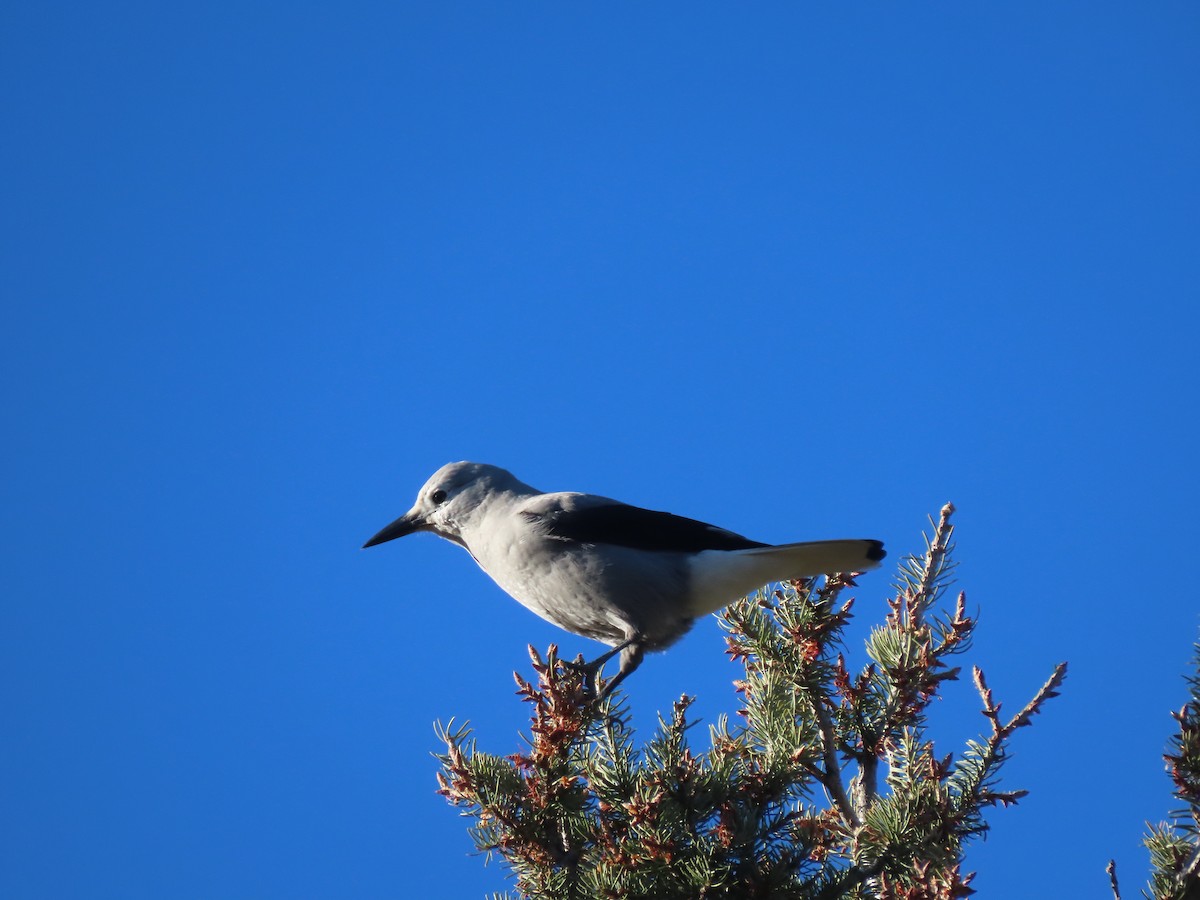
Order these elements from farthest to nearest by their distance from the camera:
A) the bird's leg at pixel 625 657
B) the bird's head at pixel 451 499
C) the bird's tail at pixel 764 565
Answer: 1. the bird's head at pixel 451 499
2. the bird's leg at pixel 625 657
3. the bird's tail at pixel 764 565

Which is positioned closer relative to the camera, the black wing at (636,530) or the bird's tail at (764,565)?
the bird's tail at (764,565)

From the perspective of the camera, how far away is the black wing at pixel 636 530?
432 cm

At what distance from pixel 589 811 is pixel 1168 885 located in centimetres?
128

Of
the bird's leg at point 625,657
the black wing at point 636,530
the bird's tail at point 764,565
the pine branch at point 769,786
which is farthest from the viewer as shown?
the black wing at point 636,530

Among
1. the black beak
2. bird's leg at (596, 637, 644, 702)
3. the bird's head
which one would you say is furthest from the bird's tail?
the black beak

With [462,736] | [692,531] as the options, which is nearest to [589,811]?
[462,736]

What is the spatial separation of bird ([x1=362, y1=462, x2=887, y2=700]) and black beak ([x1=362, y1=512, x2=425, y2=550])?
56 centimetres

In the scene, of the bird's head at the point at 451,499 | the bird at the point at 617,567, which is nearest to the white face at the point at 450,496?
the bird's head at the point at 451,499

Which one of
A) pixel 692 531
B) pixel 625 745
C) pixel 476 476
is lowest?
pixel 625 745

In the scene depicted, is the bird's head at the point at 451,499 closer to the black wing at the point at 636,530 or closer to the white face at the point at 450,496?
the white face at the point at 450,496

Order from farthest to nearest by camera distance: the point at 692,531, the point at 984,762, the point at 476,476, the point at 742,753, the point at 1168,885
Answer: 1. the point at 476,476
2. the point at 692,531
3. the point at 742,753
4. the point at 984,762
5. the point at 1168,885

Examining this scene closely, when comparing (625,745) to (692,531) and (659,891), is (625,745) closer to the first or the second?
(659,891)

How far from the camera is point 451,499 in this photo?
5055mm

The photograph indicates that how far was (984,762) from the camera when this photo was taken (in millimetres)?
2434
